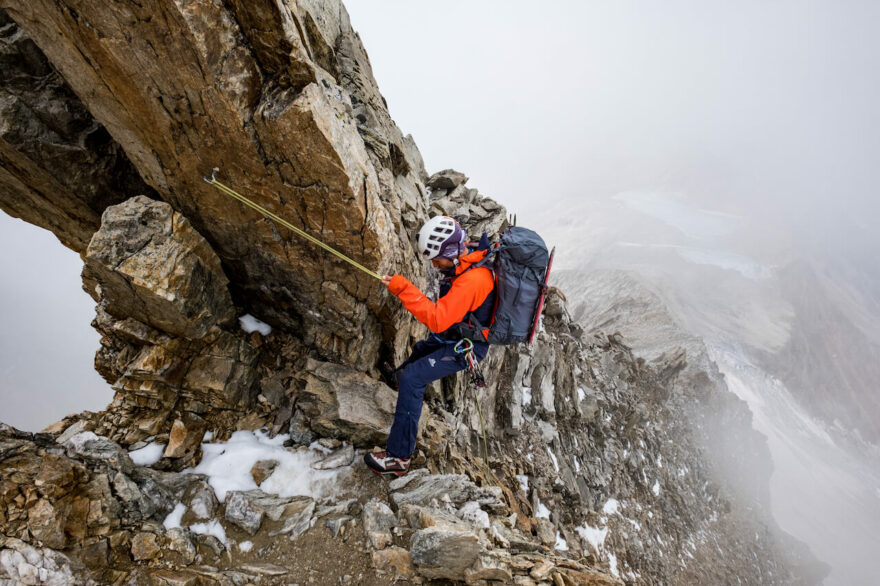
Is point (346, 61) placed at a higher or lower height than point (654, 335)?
higher

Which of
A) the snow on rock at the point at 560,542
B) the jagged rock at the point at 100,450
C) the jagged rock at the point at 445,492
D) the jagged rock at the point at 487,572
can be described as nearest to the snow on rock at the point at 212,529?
the jagged rock at the point at 100,450

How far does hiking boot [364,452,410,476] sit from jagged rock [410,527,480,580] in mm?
1894

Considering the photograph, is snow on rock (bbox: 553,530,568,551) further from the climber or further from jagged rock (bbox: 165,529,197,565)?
jagged rock (bbox: 165,529,197,565)

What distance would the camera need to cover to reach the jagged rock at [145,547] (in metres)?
4.49

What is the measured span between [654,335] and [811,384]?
5454 cm

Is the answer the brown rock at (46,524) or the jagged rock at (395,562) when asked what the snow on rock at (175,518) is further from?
the jagged rock at (395,562)

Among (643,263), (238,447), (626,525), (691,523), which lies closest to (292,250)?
(238,447)

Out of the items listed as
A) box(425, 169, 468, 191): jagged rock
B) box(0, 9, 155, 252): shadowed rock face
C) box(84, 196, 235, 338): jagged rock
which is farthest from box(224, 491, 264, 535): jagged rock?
box(425, 169, 468, 191): jagged rock

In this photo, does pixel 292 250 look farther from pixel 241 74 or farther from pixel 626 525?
pixel 626 525

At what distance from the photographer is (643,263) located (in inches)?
3000

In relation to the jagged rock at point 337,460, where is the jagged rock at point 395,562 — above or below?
below

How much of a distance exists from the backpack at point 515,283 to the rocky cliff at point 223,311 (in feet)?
6.87

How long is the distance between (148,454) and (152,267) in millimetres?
3098

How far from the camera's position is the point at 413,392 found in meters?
6.78
